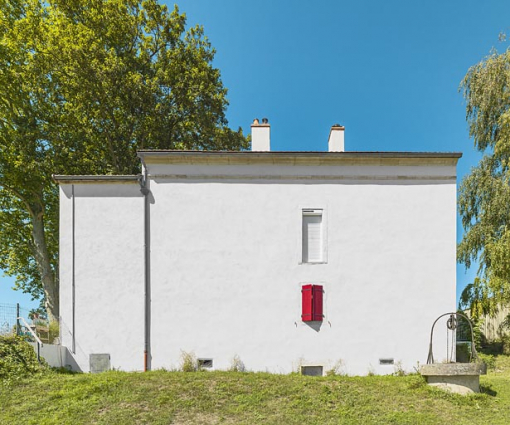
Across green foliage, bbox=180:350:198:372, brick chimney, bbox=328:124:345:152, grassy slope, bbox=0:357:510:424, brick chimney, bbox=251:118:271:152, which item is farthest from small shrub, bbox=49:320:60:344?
brick chimney, bbox=328:124:345:152

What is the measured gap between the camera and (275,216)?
1054 centimetres

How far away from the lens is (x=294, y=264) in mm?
10359

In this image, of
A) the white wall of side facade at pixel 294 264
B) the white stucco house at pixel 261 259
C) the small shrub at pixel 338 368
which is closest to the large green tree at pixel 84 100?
the white stucco house at pixel 261 259

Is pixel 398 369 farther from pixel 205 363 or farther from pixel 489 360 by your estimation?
pixel 205 363

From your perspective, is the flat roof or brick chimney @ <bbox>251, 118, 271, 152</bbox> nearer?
the flat roof

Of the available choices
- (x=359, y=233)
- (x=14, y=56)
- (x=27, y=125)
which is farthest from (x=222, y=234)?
(x=14, y=56)

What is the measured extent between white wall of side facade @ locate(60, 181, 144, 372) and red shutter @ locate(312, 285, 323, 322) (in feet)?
18.5

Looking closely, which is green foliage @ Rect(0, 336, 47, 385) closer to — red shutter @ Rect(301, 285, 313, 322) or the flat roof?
the flat roof

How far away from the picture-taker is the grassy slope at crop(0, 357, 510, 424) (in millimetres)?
7078

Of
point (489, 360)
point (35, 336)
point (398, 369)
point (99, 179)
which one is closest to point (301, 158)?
point (99, 179)

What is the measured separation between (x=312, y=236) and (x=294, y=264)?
3.78 feet

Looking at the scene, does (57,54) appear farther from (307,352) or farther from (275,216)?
(307,352)

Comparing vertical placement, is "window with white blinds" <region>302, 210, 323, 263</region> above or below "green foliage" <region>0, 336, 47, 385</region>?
above

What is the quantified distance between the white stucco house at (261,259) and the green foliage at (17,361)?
0.98 meters
